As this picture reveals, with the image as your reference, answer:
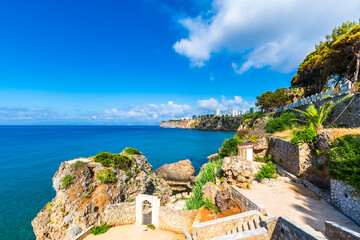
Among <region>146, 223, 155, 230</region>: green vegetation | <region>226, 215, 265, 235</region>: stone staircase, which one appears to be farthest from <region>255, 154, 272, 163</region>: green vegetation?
<region>146, 223, 155, 230</region>: green vegetation

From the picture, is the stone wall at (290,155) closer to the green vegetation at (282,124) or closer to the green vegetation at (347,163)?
the green vegetation at (282,124)

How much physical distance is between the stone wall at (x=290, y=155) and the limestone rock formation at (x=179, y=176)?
13.2 metres

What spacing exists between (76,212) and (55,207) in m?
2.15

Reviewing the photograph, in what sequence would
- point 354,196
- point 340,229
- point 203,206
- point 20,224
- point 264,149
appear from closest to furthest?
point 340,229
point 354,196
point 203,206
point 20,224
point 264,149

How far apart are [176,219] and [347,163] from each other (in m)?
11.3

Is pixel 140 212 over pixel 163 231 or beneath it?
over

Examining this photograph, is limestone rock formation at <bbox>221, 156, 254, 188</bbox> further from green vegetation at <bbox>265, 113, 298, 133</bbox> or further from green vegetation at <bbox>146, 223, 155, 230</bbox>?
green vegetation at <bbox>265, 113, 298, 133</bbox>

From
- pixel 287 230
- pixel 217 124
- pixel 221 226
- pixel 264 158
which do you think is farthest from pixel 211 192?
pixel 217 124

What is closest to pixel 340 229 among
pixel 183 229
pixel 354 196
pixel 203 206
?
pixel 354 196

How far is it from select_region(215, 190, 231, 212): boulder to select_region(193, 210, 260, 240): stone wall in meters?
1.70

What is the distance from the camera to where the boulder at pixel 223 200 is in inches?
400

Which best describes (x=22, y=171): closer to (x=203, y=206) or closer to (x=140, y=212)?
(x=140, y=212)

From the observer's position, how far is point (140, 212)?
13.3 meters

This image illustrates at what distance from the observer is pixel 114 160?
54.3 feet
